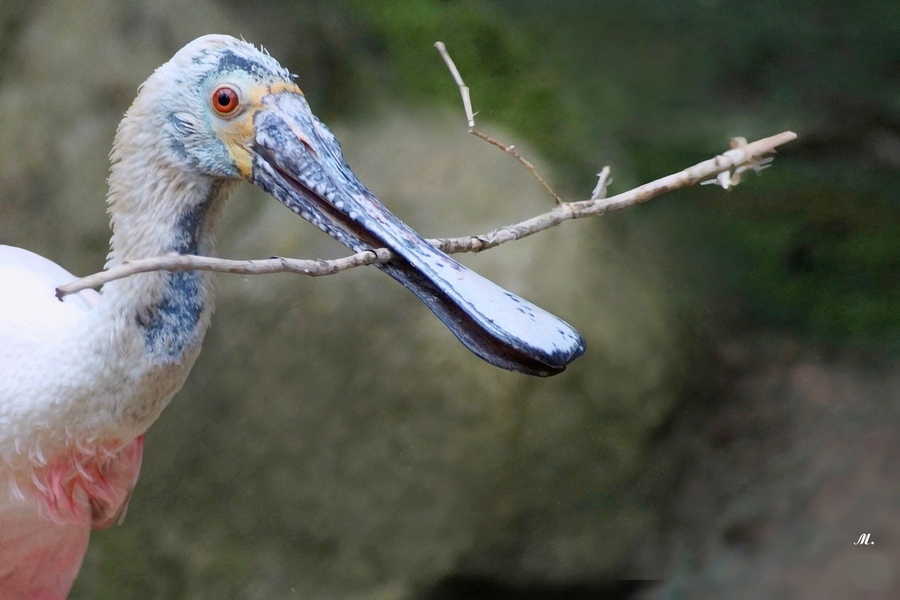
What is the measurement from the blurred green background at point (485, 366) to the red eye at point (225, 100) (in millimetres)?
1162

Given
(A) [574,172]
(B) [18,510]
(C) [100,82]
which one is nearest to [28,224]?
(C) [100,82]

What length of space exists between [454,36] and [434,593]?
1590 millimetres

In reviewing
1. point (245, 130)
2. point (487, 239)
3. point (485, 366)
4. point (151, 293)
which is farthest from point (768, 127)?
point (151, 293)

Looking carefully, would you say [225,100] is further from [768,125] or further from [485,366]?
[768,125]

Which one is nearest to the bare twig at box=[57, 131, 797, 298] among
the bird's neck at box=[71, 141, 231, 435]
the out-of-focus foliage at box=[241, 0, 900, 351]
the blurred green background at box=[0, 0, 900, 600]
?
the bird's neck at box=[71, 141, 231, 435]

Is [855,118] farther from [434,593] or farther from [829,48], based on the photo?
[434,593]

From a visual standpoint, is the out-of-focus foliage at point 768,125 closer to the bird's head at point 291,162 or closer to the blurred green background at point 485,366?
the blurred green background at point 485,366

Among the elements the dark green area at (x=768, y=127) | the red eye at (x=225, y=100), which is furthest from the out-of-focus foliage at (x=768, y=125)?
the red eye at (x=225, y=100)

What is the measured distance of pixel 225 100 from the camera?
54.6 inches

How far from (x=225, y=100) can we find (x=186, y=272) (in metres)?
0.25

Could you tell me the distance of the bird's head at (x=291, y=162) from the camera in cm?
135

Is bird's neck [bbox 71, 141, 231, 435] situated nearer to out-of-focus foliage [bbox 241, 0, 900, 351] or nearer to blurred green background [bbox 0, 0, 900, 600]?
blurred green background [bbox 0, 0, 900, 600]

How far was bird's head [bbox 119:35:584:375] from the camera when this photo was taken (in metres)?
1.35

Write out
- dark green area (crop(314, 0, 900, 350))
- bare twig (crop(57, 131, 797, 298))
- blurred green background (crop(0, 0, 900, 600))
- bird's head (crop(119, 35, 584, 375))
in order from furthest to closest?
dark green area (crop(314, 0, 900, 350))
blurred green background (crop(0, 0, 900, 600))
bird's head (crop(119, 35, 584, 375))
bare twig (crop(57, 131, 797, 298))
